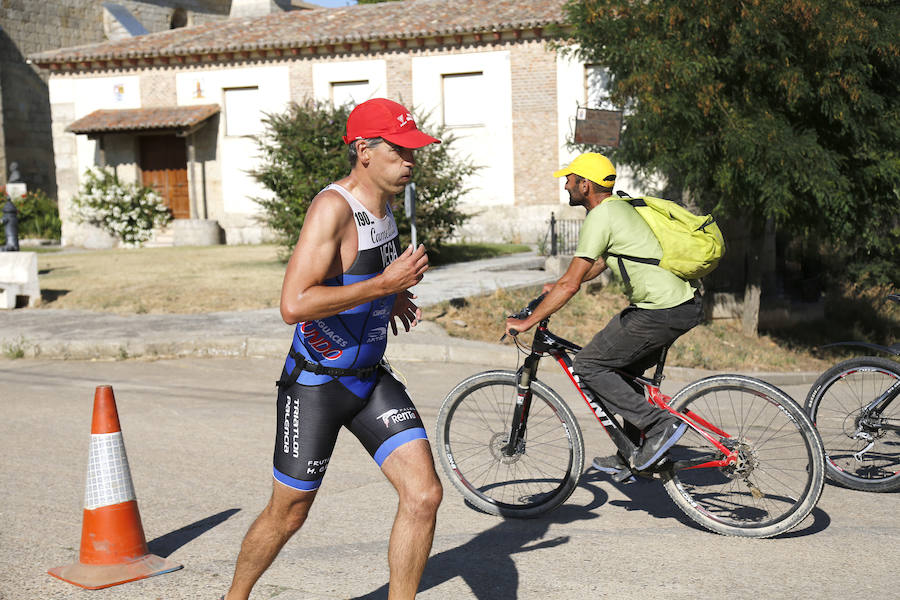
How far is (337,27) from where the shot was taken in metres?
27.9

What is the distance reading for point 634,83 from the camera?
13539 mm

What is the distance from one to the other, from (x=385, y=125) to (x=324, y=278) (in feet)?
1.83

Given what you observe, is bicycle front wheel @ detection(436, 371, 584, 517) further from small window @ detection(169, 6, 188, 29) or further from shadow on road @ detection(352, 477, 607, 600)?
small window @ detection(169, 6, 188, 29)

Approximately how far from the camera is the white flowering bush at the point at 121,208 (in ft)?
96.1

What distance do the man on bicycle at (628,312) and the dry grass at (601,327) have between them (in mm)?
5882

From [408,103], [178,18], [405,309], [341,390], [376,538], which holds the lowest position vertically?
[376,538]

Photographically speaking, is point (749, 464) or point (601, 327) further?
point (601, 327)

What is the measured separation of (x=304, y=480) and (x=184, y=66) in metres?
28.3

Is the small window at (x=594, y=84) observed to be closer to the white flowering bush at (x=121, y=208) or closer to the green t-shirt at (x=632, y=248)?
the white flowering bush at (x=121, y=208)

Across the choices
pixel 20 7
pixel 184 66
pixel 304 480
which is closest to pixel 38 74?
pixel 20 7

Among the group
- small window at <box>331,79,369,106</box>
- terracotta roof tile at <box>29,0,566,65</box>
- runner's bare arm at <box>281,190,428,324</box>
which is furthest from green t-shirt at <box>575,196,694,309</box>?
small window at <box>331,79,369,106</box>

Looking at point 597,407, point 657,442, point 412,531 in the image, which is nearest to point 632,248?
point 597,407

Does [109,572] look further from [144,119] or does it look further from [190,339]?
[144,119]

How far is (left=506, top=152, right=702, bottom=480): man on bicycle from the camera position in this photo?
15.0 feet
